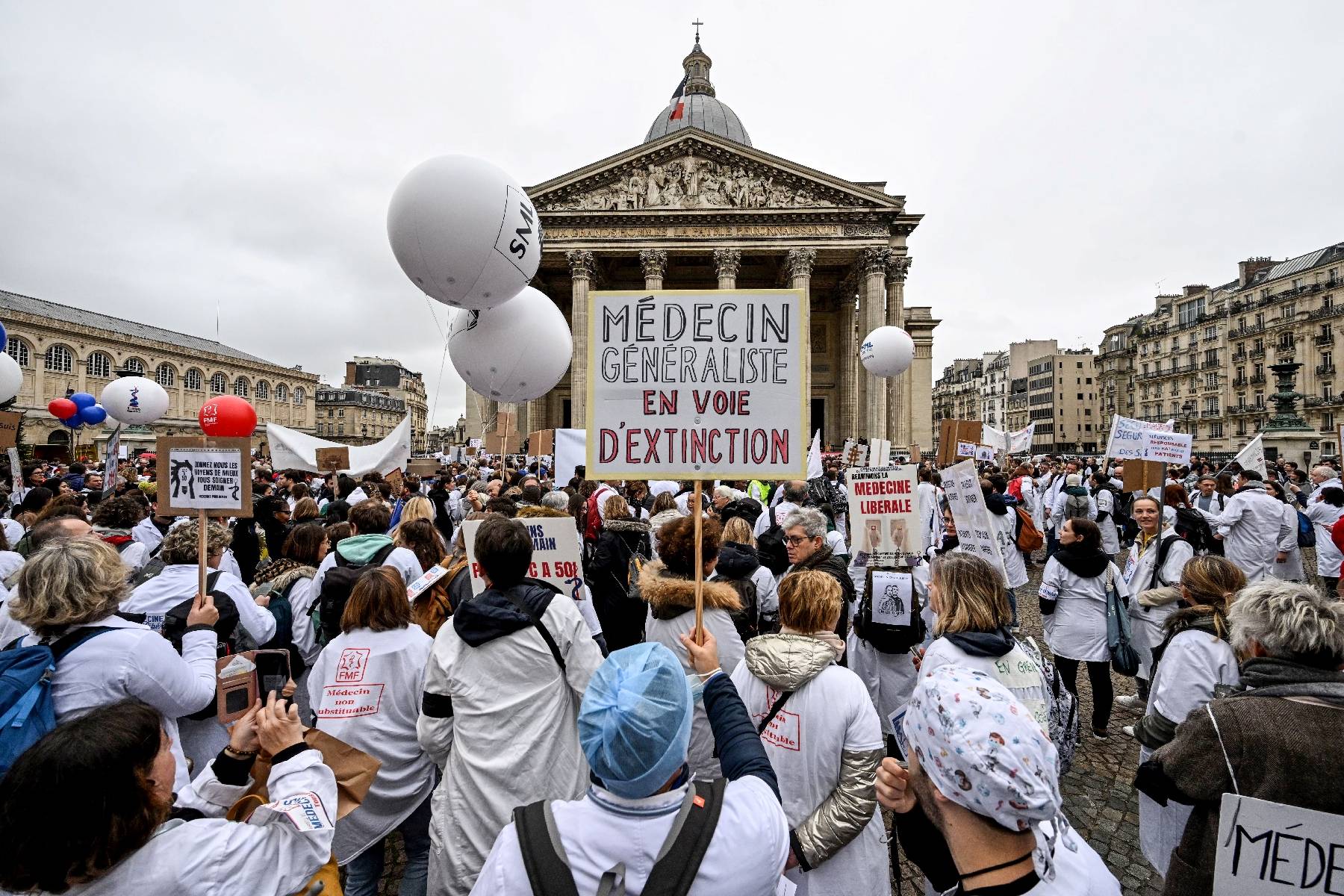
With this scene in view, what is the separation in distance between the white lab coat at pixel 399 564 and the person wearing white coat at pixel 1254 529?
8444mm

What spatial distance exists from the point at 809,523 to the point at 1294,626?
2.54 m

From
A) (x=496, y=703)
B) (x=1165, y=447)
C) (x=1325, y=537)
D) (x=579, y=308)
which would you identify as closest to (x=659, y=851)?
(x=496, y=703)

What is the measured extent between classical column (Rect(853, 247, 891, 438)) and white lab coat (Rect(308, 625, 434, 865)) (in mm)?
30847

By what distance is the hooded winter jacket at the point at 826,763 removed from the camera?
223 centimetres

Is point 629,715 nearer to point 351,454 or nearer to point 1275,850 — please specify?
point 1275,850

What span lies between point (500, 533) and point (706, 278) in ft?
122

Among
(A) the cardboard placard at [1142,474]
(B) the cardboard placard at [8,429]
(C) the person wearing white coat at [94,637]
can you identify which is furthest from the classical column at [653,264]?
(C) the person wearing white coat at [94,637]

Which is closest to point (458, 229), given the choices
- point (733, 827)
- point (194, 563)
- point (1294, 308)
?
point (194, 563)

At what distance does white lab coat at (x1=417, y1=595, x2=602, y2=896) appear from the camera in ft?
8.05

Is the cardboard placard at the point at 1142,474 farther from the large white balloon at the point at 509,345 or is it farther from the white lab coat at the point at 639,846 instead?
the white lab coat at the point at 639,846

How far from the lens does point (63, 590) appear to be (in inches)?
84.4

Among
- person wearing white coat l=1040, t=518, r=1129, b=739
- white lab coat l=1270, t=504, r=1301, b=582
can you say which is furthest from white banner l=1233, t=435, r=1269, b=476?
person wearing white coat l=1040, t=518, r=1129, b=739

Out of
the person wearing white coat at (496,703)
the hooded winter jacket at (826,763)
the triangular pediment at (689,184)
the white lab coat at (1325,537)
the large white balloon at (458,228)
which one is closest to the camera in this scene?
the hooded winter jacket at (826,763)

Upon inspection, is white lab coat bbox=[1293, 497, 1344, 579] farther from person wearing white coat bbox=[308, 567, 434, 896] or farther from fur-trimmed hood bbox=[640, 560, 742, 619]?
person wearing white coat bbox=[308, 567, 434, 896]
